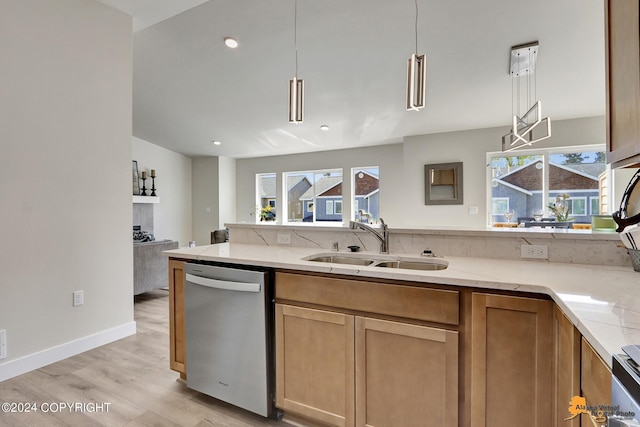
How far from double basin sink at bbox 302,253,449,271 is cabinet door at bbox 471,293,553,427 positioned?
18.5 inches

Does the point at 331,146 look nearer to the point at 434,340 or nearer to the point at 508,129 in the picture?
the point at 508,129

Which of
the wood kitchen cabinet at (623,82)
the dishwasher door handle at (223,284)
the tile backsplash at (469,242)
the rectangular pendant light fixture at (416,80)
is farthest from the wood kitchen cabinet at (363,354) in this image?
the rectangular pendant light fixture at (416,80)

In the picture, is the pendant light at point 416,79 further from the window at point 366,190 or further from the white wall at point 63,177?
the window at point 366,190

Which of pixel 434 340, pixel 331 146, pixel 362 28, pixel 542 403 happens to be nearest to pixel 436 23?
pixel 362 28

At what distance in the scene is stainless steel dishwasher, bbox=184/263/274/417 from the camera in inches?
66.8

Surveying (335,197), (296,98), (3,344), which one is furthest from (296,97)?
(335,197)

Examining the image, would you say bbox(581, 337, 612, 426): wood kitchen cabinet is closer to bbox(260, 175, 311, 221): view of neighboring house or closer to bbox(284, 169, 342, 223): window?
bbox(284, 169, 342, 223): window

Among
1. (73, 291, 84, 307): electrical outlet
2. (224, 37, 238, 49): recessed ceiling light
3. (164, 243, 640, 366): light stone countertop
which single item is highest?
(224, 37, 238, 49): recessed ceiling light

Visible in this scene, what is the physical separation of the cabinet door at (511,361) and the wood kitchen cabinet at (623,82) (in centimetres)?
58

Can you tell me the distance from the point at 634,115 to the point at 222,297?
190 centimetres

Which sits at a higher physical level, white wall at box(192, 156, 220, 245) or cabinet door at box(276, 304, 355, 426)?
white wall at box(192, 156, 220, 245)

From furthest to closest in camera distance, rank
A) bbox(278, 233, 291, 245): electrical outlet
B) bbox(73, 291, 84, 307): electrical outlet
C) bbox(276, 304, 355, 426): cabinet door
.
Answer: bbox(73, 291, 84, 307): electrical outlet, bbox(278, 233, 291, 245): electrical outlet, bbox(276, 304, 355, 426): cabinet door

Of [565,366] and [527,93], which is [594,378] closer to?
[565,366]

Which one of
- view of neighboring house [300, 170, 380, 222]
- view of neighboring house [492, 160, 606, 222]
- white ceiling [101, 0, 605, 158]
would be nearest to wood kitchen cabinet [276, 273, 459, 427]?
white ceiling [101, 0, 605, 158]
